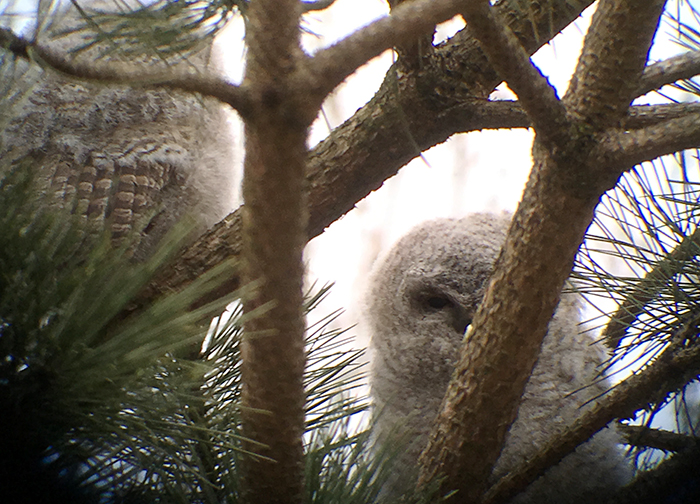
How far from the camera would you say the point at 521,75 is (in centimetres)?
53

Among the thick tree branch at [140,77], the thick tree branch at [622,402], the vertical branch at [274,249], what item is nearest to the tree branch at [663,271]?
the thick tree branch at [622,402]

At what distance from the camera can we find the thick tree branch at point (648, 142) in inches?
21.3

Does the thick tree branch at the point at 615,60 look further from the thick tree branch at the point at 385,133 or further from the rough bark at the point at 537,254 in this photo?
the thick tree branch at the point at 385,133

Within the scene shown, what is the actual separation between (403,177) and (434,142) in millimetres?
887

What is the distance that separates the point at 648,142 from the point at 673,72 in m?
0.22

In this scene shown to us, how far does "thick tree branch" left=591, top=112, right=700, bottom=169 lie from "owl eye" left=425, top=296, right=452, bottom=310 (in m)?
0.35

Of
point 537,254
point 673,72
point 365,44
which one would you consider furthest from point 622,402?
point 365,44

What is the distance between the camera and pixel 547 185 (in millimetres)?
660

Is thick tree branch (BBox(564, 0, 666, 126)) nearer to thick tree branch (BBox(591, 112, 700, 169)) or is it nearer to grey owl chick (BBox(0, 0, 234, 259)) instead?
thick tree branch (BBox(591, 112, 700, 169))

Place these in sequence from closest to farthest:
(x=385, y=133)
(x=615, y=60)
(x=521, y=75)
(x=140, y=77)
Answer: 1. (x=140, y=77)
2. (x=521, y=75)
3. (x=615, y=60)
4. (x=385, y=133)

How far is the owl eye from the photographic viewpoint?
35.3 inches

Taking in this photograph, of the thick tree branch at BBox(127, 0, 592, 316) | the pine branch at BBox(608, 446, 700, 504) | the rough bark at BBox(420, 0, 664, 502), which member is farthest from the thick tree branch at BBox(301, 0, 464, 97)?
the pine branch at BBox(608, 446, 700, 504)

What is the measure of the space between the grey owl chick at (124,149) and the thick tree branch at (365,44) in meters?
0.49

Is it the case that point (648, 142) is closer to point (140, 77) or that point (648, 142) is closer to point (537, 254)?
point (537, 254)
